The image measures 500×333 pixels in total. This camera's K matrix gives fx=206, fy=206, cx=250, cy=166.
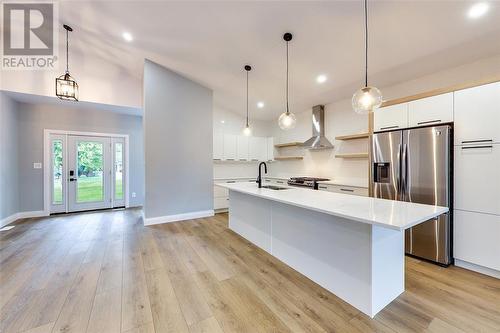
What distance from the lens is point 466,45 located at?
250cm

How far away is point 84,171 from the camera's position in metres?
5.35

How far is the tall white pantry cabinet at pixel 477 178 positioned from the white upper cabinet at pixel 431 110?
7 cm

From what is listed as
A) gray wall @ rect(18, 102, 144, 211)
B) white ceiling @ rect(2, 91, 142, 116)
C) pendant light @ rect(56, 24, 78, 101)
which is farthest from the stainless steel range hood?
gray wall @ rect(18, 102, 144, 211)

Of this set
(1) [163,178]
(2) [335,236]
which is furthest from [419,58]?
(1) [163,178]

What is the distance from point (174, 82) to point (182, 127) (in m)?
0.98

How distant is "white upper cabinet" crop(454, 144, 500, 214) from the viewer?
86.8 inches

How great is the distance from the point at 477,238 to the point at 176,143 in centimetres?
492

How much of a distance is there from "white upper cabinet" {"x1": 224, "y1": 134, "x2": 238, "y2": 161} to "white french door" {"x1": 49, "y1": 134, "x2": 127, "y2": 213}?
292cm

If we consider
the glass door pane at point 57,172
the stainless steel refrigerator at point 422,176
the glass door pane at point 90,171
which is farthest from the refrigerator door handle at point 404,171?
the glass door pane at point 57,172

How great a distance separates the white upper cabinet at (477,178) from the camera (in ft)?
7.23

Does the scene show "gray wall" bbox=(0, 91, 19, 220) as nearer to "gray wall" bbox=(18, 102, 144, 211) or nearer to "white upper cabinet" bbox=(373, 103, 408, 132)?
"gray wall" bbox=(18, 102, 144, 211)

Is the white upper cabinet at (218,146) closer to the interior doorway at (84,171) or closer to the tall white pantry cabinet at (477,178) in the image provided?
the interior doorway at (84,171)

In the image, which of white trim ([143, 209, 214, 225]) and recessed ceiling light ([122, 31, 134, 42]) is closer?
recessed ceiling light ([122, 31, 134, 42])

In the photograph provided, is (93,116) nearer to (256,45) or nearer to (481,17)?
(256,45)
